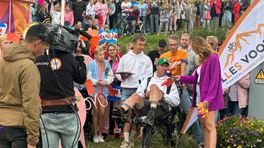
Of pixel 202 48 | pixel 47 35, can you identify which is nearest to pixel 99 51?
pixel 202 48

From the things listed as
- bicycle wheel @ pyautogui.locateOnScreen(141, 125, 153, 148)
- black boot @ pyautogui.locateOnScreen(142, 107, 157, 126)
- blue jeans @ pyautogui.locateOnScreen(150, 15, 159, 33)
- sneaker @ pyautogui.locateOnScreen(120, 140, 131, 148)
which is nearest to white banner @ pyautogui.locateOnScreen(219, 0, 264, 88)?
black boot @ pyautogui.locateOnScreen(142, 107, 157, 126)

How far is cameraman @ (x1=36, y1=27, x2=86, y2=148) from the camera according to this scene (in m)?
5.19

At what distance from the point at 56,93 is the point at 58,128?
1.12 ft

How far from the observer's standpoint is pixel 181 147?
8.96 metres

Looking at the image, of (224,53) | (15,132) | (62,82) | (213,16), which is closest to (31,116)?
(15,132)

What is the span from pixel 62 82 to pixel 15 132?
812 millimetres

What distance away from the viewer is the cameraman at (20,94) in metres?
4.48

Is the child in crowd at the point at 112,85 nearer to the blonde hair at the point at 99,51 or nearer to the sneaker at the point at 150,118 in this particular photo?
the blonde hair at the point at 99,51

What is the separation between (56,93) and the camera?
17.1 ft

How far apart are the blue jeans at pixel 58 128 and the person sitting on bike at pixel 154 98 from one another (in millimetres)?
2840

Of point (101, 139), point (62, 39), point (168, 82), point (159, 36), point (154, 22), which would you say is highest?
point (62, 39)

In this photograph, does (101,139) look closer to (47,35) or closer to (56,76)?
(56,76)

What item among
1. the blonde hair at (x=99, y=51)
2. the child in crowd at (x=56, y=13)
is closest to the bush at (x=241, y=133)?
the blonde hair at (x=99, y=51)

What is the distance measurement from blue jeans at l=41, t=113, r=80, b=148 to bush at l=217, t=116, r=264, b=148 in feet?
10.9
